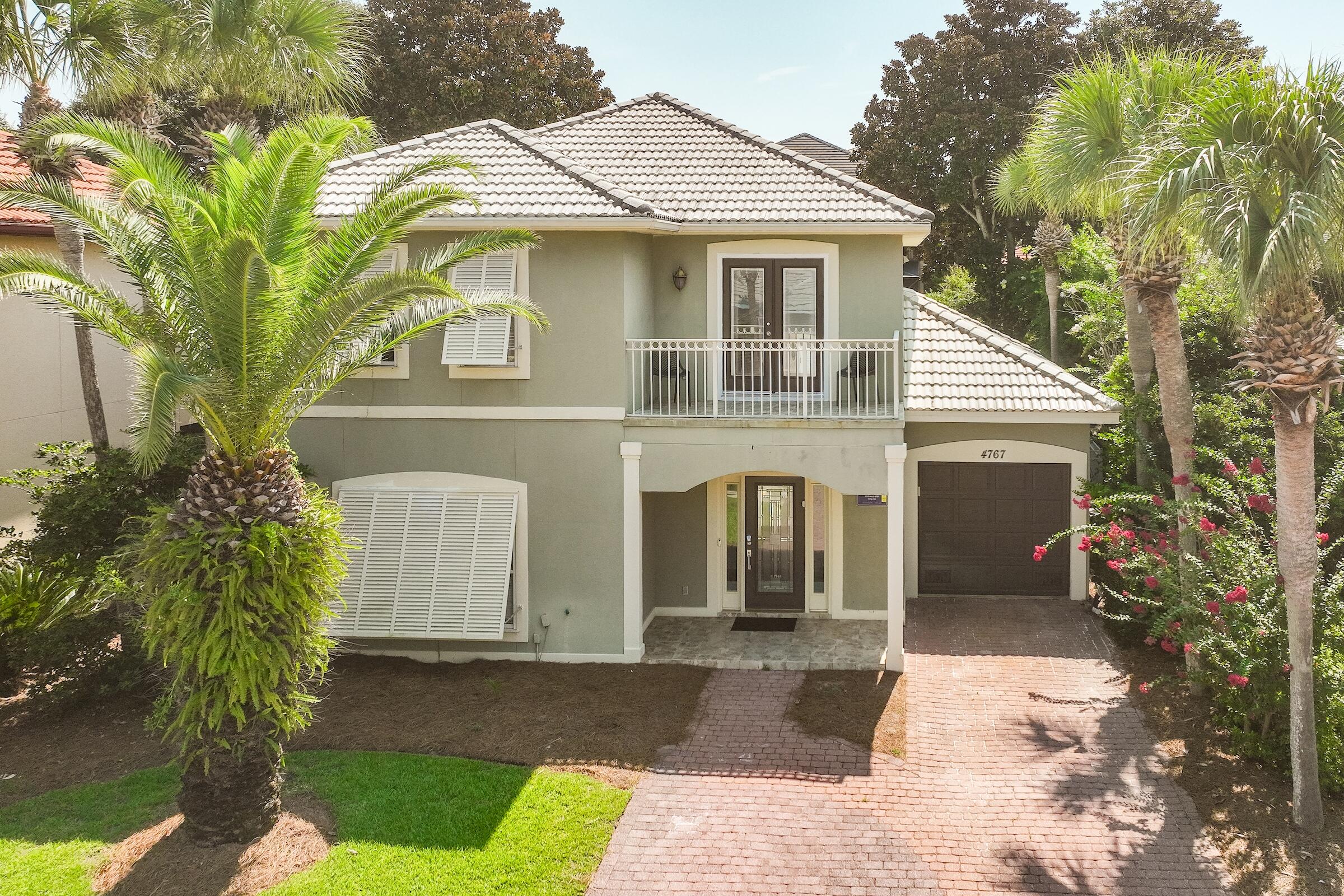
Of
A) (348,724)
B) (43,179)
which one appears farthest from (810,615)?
(43,179)

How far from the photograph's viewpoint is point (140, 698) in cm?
1266

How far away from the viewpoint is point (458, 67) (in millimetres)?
30141

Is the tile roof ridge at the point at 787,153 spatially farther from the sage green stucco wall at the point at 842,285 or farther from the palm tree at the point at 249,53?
the palm tree at the point at 249,53

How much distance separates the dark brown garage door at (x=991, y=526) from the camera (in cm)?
1695

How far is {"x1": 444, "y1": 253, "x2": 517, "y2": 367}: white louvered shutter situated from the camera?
1365 centimetres

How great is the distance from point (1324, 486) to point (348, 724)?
1089cm

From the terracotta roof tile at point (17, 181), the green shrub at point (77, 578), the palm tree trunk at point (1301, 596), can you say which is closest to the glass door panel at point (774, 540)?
the palm tree trunk at point (1301, 596)

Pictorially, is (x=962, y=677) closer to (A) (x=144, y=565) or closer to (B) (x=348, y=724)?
(B) (x=348, y=724)

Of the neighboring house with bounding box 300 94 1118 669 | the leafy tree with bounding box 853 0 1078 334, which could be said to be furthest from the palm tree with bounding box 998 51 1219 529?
the leafy tree with bounding box 853 0 1078 334

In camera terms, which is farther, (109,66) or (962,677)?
(962,677)

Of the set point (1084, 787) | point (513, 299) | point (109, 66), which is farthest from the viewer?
point (109, 66)

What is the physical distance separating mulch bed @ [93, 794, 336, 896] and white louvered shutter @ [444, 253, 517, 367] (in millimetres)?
6113

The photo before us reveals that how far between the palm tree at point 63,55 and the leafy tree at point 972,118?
23.8 metres

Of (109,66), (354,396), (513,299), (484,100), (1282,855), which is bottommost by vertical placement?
(1282,855)
